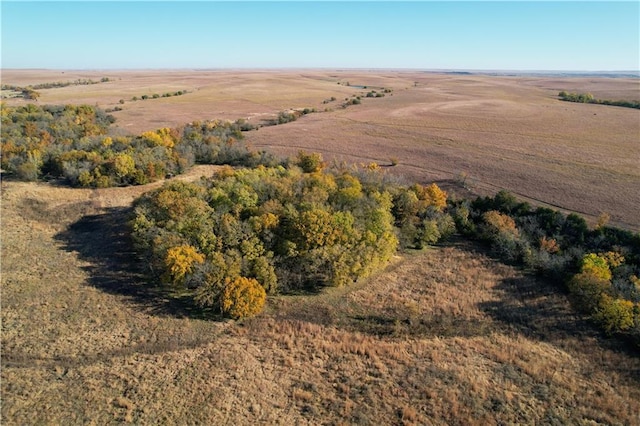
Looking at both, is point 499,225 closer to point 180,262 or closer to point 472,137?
point 180,262

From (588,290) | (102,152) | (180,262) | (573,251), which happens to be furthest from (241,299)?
(102,152)

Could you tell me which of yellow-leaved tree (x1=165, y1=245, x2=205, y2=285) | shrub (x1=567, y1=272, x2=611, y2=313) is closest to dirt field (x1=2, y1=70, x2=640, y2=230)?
shrub (x1=567, y1=272, x2=611, y2=313)

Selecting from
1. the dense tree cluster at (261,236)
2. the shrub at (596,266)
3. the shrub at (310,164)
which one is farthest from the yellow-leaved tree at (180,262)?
the shrub at (596,266)

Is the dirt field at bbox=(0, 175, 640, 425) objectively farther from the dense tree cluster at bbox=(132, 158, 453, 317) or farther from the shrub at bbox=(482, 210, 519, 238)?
the shrub at bbox=(482, 210, 519, 238)

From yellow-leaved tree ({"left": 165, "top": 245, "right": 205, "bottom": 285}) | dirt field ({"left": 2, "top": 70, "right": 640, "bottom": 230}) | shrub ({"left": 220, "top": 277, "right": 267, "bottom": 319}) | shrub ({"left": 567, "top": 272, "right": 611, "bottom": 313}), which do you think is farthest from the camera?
dirt field ({"left": 2, "top": 70, "right": 640, "bottom": 230})

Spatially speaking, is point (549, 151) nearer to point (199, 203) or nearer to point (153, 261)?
point (199, 203)

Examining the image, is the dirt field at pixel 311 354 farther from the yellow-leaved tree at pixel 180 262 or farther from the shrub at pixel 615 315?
the yellow-leaved tree at pixel 180 262
